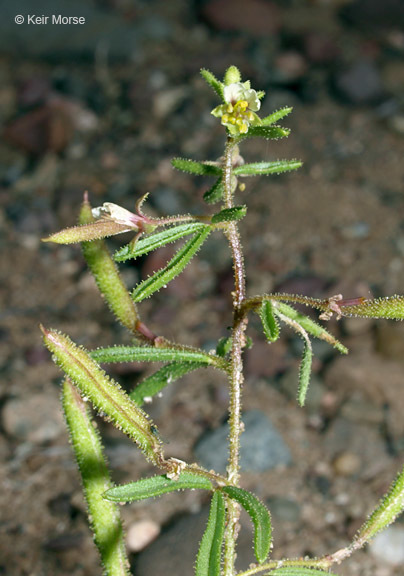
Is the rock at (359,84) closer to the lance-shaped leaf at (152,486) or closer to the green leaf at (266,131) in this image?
the green leaf at (266,131)

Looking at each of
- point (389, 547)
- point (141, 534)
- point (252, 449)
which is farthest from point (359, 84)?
point (141, 534)

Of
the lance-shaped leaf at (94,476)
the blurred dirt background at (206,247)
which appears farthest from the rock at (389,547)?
the lance-shaped leaf at (94,476)

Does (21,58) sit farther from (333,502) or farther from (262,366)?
(333,502)

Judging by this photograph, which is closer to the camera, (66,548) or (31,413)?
→ (66,548)

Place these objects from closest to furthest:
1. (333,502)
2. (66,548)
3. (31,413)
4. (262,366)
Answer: (66,548) < (333,502) < (31,413) < (262,366)

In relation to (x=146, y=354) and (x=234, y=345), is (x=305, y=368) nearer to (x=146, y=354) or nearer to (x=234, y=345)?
(x=234, y=345)

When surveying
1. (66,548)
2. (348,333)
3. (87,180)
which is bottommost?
(66,548)

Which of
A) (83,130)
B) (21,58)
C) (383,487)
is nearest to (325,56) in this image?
(83,130)
